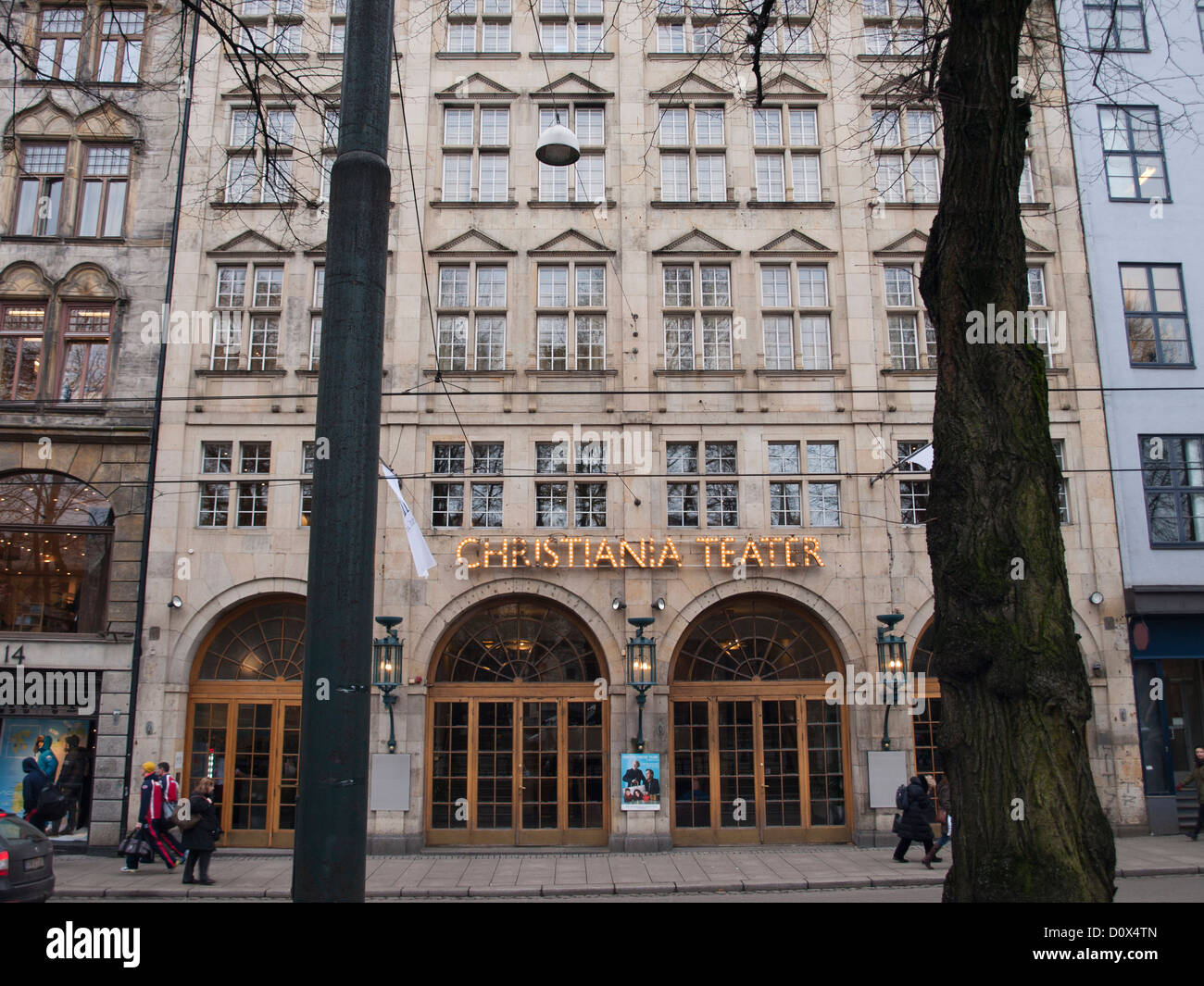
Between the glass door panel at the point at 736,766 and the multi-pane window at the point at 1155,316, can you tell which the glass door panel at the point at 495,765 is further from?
the multi-pane window at the point at 1155,316

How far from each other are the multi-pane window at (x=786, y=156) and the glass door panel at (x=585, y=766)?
13144mm

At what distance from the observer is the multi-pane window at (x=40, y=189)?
2198 cm

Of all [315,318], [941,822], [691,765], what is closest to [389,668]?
[691,765]

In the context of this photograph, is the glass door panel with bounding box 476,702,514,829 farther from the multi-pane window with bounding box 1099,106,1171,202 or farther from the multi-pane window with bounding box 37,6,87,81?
the multi-pane window with bounding box 1099,106,1171,202

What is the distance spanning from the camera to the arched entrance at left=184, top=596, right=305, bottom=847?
777 inches

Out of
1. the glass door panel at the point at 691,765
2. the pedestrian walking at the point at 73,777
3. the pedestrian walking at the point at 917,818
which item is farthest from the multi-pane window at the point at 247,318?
the pedestrian walking at the point at 917,818

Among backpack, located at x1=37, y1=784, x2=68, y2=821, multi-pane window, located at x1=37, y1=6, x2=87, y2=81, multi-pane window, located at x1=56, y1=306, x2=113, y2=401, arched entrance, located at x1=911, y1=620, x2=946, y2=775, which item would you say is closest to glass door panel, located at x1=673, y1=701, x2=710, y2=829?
arched entrance, located at x1=911, y1=620, x2=946, y2=775

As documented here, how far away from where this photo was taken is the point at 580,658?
66.7ft

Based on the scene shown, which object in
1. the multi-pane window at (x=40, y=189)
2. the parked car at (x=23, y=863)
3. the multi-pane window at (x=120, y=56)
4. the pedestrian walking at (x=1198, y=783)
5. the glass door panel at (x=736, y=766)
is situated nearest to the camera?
the parked car at (x=23, y=863)

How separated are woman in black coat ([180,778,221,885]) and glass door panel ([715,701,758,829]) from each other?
10.3 meters

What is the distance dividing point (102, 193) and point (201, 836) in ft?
51.9

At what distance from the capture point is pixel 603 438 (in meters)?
21.0

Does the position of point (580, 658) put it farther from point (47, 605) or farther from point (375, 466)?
point (375, 466)
